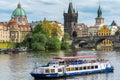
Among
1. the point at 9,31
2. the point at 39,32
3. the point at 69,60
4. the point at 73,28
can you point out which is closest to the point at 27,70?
the point at 69,60

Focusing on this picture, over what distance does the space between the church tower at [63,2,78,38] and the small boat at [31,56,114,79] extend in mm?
101692

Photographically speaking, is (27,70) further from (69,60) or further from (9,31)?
(9,31)

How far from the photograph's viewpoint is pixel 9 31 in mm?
119250

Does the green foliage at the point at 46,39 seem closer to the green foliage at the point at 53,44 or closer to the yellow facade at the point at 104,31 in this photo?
the green foliage at the point at 53,44

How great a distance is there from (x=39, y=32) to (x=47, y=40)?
15.8 ft

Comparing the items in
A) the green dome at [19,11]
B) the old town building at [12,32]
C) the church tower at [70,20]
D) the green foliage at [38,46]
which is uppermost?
the green dome at [19,11]

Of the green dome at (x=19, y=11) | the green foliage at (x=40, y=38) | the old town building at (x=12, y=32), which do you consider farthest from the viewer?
the green dome at (x=19, y=11)

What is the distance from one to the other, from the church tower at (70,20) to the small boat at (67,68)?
102 meters

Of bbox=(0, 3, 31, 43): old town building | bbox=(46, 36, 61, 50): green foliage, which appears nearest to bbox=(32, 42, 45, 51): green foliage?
bbox=(46, 36, 61, 50): green foliage

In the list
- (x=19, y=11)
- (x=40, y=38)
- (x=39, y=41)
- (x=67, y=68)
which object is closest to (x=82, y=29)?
(x=19, y=11)

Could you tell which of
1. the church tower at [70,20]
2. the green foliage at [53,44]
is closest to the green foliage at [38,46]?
the green foliage at [53,44]

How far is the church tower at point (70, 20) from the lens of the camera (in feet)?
506

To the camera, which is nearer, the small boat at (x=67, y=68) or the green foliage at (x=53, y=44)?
the small boat at (x=67, y=68)

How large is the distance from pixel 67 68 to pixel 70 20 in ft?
358
